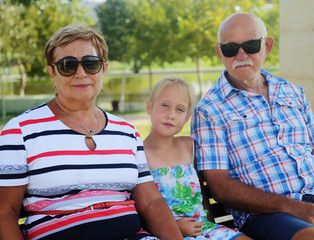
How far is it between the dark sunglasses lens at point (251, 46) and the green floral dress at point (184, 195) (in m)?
1.03

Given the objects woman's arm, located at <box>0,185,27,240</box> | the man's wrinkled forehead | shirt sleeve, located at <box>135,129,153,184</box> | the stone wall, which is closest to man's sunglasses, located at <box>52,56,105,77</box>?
shirt sleeve, located at <box>135,129,153,184</box>

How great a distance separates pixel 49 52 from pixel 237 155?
4.83ft

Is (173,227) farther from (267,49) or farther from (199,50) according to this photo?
(199,50)

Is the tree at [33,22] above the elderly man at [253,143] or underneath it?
above

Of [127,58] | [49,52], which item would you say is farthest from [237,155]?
[127,58]

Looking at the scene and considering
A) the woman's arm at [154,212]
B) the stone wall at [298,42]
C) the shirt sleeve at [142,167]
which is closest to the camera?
the woman's arm at [154,212]

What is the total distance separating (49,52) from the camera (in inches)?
93.1

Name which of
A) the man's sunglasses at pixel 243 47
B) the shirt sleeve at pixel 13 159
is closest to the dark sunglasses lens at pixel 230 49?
the man's sunglasses at pixel 243 47

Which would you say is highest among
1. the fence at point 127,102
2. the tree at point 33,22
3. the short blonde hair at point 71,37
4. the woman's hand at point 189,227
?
the tree at point 33,22

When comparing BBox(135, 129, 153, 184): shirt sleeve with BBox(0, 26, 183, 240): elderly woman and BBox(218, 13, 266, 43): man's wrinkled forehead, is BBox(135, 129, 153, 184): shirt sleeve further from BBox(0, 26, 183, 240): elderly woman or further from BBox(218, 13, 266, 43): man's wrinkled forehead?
BBox(218, 13, 266, 43): man's wrinkled forehead

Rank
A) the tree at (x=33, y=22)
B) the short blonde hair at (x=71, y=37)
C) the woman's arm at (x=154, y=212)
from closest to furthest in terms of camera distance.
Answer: the short blonde hair at (x=71, y=37) < the woman's arm at (x=154, y=212) < the tree at (x=33, y=22)

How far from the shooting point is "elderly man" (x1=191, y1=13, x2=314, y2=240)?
278 centimetres

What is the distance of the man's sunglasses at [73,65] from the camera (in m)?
2.30

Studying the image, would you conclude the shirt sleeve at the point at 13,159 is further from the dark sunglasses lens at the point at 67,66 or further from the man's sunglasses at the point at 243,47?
the man's sunglasses at the point at 243,47
